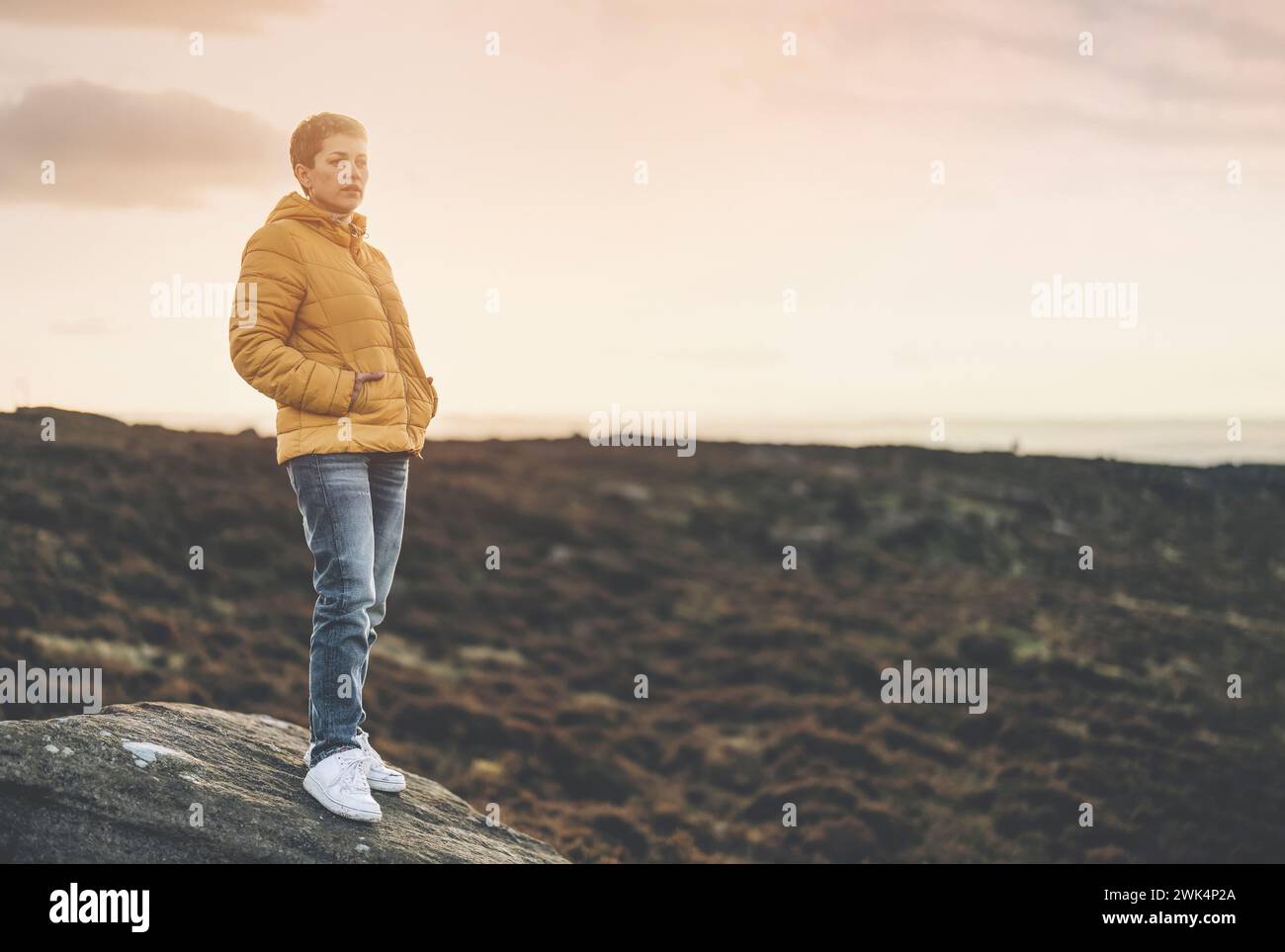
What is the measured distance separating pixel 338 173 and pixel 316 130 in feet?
0.61

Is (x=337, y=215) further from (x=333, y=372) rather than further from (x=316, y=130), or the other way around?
(x=333, y=372)

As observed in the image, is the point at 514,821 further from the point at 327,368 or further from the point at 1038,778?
the point at 327,368

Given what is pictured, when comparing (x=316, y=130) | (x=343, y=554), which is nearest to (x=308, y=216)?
(x=316, y=130)

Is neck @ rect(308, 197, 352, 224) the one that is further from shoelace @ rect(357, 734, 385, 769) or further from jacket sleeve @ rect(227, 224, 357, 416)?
shoelace @ rect(357, 734, 385, 769)

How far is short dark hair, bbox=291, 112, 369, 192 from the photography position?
173 inches

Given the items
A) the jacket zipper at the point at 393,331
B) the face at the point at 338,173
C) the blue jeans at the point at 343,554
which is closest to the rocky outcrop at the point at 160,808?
the blue jeans at the point at 343,554

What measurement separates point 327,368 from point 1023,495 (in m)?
28.7

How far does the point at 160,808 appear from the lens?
15.4 feet

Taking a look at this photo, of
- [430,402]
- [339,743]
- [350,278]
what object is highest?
[350,278]

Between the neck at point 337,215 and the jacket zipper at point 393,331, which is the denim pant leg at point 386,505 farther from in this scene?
the neck at point 337,215
